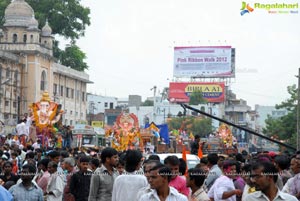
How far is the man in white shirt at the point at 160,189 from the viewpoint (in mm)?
7102

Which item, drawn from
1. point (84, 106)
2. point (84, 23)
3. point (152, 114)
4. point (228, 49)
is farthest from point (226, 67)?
point (84, 23)

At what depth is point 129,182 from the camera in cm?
863

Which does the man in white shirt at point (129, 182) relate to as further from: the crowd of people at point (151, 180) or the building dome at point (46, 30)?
the building dome at point (46, 30)

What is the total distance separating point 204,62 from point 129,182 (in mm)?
93786

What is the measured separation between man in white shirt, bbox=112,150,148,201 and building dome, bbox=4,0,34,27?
190 ft

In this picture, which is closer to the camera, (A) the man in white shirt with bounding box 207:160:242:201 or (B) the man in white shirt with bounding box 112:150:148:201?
A: (B) the man in white shirt with bounding box 112:150:148:201

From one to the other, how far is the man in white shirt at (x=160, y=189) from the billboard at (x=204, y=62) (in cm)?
9421

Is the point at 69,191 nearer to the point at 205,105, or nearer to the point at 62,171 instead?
the point at 62,171

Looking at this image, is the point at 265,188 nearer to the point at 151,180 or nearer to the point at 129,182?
the point at 151,180

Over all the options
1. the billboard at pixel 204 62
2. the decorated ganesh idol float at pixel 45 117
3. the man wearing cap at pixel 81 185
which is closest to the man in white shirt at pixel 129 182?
the man wearing cap at pixel 81 185

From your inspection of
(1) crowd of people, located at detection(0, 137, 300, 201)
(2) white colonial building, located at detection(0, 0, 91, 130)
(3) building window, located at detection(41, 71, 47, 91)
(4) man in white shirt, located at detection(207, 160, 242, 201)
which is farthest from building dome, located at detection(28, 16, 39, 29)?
(4) man in white shirt, located at detection(207, 160, 242, 201)

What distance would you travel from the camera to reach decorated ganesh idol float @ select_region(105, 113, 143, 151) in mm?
40156

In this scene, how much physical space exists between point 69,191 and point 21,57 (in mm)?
55723

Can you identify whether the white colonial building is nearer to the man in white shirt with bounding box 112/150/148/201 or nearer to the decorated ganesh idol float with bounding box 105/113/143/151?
the decorated ganesh idol float with bounding box 105/113/143/151
